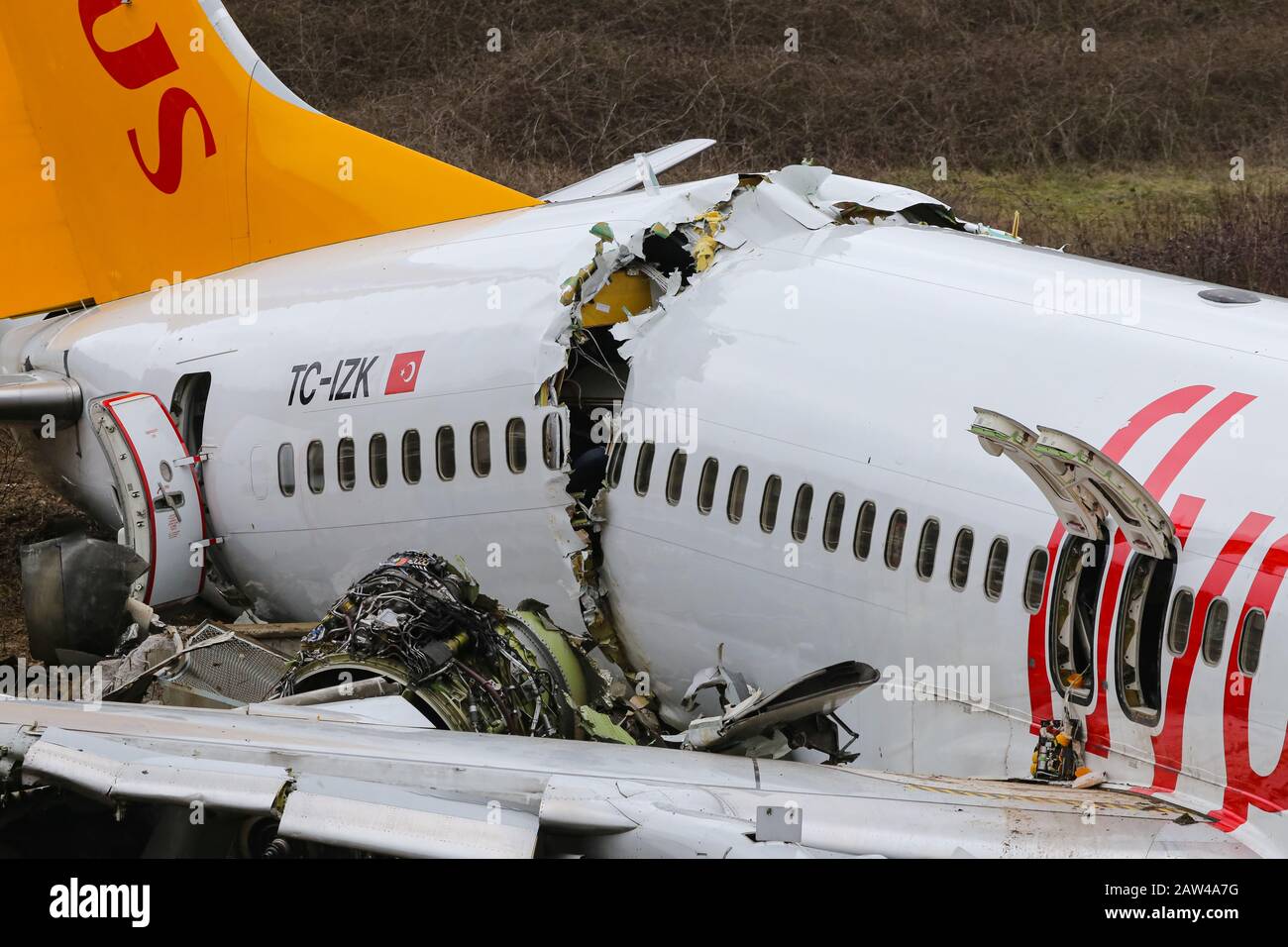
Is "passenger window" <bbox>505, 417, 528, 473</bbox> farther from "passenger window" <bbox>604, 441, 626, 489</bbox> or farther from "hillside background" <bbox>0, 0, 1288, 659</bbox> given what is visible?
"hillside background" <bbox>0, 0, 1288, 659</bbox>

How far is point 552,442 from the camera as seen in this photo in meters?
A: 12.3

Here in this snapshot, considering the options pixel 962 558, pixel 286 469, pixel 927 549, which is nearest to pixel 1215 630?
pixel 962 558

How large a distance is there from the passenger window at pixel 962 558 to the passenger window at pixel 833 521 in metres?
0.91

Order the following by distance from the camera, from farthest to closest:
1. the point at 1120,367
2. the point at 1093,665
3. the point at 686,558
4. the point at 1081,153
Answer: the point at 1081,153
the point at 686,558
the point at 1120,367
the point at 1093,665

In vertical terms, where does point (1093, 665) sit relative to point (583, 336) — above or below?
below

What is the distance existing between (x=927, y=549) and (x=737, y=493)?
1608 mm

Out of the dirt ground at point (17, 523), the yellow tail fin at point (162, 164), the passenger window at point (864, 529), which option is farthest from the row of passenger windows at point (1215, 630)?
the dirt ground at point (17, 523)

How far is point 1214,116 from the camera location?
1283 inches

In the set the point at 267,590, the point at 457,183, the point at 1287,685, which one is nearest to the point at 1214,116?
the point at 457,183

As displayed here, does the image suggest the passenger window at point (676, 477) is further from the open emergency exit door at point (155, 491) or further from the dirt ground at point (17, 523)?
the dirt ground at point (17, 523)

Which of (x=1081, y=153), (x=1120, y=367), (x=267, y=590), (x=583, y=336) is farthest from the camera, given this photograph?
(x=1081, y=153)
